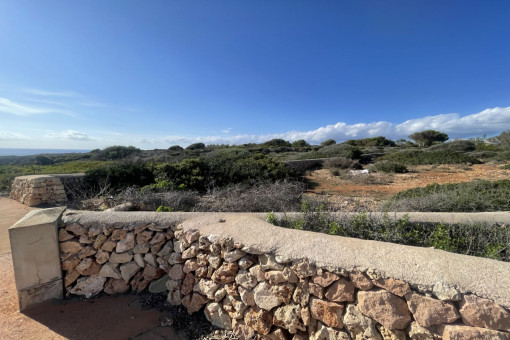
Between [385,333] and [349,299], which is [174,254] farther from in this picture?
[385,333]

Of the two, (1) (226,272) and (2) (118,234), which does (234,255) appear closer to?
(1) (226,272)

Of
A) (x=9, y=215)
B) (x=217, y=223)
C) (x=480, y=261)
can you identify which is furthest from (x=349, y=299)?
(x=9, y=215)

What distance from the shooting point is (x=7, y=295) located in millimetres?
2805

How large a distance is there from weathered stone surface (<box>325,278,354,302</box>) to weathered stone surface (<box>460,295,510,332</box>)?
2.01 ft

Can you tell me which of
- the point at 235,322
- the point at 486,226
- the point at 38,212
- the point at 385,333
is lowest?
the point at 235,322

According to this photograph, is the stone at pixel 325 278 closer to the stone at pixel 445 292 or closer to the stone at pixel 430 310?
the stone at pixel 430 310

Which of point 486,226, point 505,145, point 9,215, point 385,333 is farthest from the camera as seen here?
point 505,145

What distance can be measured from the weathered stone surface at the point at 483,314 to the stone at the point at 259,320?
139 cm

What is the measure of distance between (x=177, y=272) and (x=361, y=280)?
1.99 m

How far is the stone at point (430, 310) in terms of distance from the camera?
4.58 feet

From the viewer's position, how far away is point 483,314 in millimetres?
1317

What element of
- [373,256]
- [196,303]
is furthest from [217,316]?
[373,256]

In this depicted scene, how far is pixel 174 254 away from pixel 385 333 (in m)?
2.14

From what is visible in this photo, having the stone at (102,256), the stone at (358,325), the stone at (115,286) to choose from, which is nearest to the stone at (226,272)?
the stone at (358,325)
